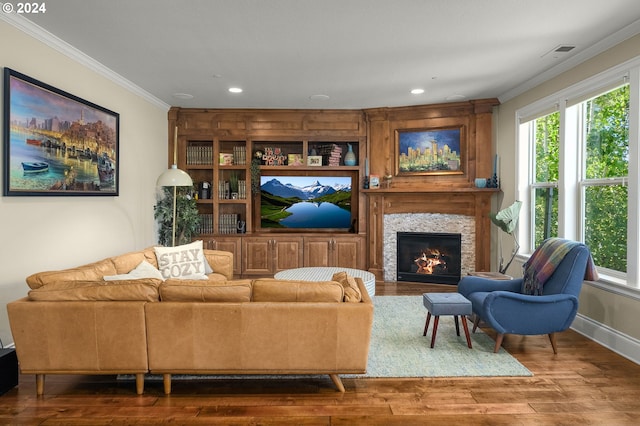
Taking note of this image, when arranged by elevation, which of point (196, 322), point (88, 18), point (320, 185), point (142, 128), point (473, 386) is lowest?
point (473, 386)

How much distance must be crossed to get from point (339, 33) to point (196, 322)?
8.92 ft

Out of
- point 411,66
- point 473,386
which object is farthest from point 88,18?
point 473,386

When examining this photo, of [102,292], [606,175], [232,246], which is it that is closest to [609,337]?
[606,175]

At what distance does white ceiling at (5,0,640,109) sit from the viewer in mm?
3174

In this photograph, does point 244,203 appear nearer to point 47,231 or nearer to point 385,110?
point 385,110

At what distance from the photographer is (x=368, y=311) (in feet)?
9.03

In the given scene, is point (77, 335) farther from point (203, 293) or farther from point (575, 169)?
point (575, 169)

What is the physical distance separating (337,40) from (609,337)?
12.4ft

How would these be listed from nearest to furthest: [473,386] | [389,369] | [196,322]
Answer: [196,322]
[473,386]
[389,369]

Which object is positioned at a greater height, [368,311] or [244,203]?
[244,203]

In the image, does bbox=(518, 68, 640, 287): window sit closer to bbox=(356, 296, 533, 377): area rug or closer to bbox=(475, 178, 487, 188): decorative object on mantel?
bbox=(475, 178, 487, 188): decorative object on mantel

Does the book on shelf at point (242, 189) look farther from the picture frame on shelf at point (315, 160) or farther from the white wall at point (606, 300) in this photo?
the white wall at point (606, 300)

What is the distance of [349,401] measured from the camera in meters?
2.73

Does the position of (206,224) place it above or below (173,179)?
below
